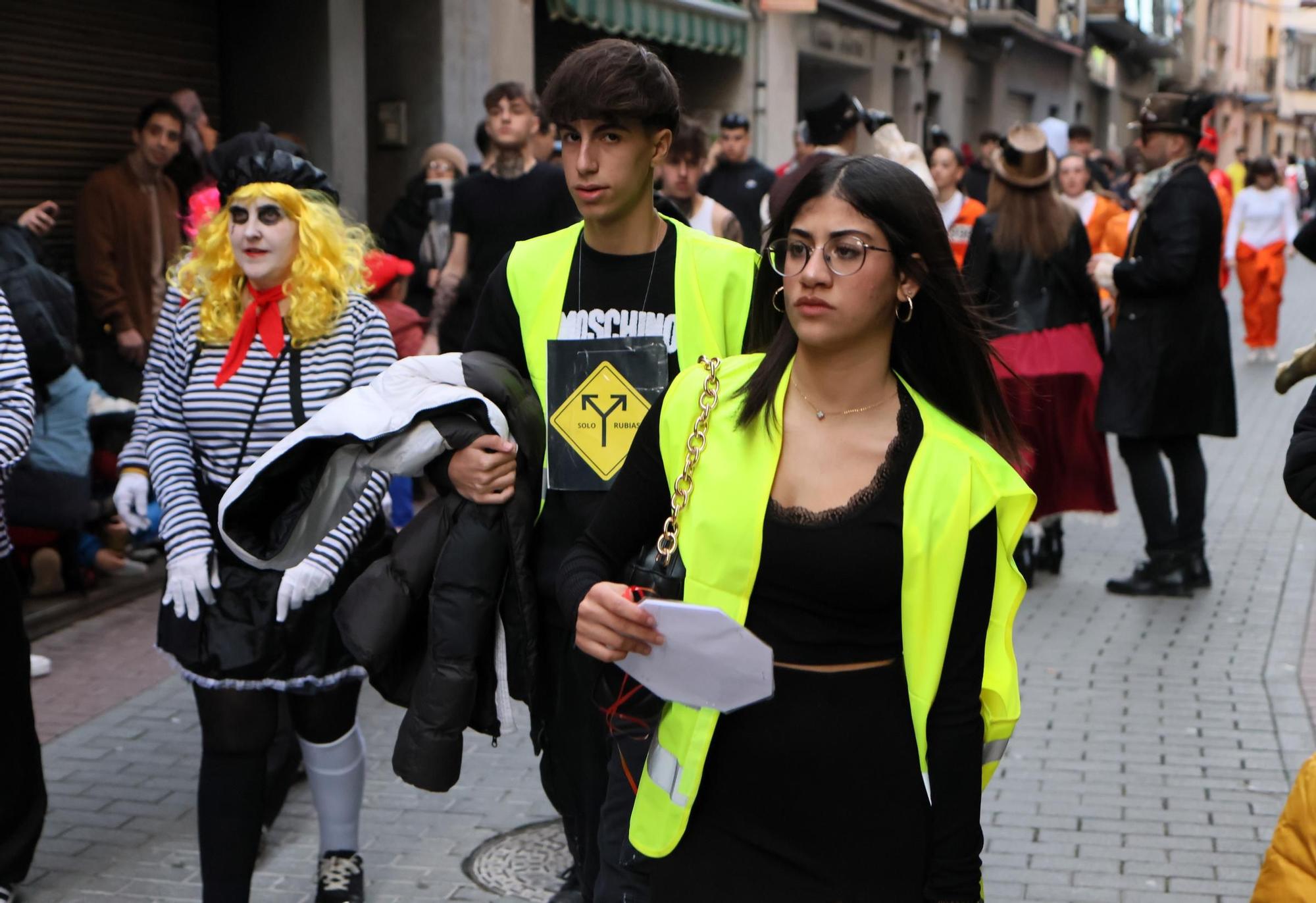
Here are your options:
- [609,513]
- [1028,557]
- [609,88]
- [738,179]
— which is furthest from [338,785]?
[738,179]

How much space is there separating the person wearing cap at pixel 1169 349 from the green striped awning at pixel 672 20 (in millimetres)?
6823

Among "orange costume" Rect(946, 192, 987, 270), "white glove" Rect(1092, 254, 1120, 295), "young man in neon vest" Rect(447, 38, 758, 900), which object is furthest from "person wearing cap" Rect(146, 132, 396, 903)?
"orange costume" Rect(946, 192, 987, 270)

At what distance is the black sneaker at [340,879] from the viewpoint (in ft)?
14.6

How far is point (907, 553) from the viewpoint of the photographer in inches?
99.6

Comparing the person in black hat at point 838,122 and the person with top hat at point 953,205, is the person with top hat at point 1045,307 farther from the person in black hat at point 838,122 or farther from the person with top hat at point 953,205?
the person in black hat at point 838,122

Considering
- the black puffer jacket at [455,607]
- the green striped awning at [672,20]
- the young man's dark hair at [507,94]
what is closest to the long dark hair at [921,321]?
the black puffer jacket at [455,607]

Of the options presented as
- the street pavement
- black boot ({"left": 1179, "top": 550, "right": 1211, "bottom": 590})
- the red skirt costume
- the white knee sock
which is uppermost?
the red skirt costume

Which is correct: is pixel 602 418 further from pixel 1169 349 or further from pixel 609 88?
pixel 1169 349

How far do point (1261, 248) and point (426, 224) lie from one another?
1150cm

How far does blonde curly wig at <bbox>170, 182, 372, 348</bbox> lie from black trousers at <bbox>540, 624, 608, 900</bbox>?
1192 millimetres

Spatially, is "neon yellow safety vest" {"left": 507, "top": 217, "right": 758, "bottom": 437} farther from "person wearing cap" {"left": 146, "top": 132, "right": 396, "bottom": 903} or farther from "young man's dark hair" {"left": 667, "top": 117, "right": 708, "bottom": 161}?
"young man's dark hair" {"left": 667, "top": 117, "right": 708, "bottom": 161}

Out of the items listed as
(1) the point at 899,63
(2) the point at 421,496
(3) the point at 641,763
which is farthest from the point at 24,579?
(1) the point at 899,63

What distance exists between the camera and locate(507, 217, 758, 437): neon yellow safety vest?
3404 mm

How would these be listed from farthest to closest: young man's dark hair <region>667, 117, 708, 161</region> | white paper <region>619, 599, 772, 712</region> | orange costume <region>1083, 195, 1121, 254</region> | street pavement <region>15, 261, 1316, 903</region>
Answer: orange costume <region>1083, 195, 1121, 254</region> → young man's dark hair <region>667, 117, 708, 161</region> → street pavement <region>15, 261, 1316, 903</region> → white paper <region>619, 599, 772, 712</region>
